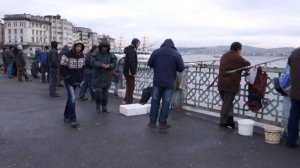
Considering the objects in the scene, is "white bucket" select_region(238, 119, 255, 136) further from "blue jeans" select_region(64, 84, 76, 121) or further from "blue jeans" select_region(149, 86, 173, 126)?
"blue jeans" select_region(64, 84, 76, 121)

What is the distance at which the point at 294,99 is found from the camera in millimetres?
5613

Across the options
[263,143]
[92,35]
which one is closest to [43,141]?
[263,143]

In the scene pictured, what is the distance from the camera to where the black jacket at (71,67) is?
265 inches

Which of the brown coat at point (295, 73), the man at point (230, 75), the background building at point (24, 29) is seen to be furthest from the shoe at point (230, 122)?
the background building at point (24, 29)

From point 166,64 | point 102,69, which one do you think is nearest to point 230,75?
point 166,64

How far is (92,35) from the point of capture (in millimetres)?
186750

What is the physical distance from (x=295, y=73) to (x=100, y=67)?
4.16 m

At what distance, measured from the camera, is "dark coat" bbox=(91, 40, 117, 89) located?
313 inches

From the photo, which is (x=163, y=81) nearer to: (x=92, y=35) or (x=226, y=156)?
(x=226, y=156)

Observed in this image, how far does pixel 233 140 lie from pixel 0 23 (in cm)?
15111

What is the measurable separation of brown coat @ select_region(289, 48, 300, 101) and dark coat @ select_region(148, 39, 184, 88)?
198 cm

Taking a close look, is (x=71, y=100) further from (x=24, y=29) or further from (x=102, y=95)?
(x=24, y=29)

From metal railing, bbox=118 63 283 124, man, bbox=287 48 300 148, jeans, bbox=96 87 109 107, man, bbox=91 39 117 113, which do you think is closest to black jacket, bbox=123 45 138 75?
man, bbox=91 39 117 113

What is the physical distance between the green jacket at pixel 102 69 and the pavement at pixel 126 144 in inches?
28.9
